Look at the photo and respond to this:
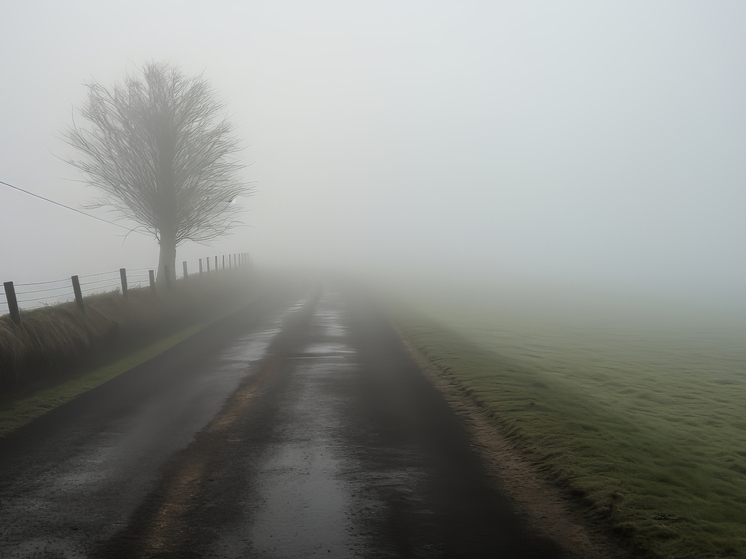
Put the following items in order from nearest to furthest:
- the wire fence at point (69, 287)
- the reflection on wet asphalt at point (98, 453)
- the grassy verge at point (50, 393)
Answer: the reflection on wet asphalt at point (98, 453)
the grassy verge at point (50, 393)
the wire fence at point (69, 287)

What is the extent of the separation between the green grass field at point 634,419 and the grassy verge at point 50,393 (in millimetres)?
7026

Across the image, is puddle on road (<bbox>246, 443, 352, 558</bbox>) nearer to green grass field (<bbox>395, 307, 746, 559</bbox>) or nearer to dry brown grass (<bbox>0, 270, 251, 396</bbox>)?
green grass field (<bbox>395, 307, 746, 559</bbox>)

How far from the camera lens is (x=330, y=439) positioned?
7309mm

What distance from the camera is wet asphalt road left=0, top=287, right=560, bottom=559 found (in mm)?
4594

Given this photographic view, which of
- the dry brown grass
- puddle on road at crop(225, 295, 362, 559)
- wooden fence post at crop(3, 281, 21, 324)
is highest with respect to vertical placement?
wooden fence post at crop(3, 281, 21, 324)

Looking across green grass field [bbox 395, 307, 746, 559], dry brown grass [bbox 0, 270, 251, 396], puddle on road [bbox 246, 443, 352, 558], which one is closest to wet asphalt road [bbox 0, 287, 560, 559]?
puddle on road [bbox 246, 443, 352, 558]

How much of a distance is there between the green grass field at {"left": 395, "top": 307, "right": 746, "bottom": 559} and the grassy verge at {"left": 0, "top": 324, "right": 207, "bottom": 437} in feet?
23.1

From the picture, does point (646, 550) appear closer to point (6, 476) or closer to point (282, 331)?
point (6, 476)

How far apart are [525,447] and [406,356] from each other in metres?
6.85

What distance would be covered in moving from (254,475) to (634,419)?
20.9 feet

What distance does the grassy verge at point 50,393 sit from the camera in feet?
28.2

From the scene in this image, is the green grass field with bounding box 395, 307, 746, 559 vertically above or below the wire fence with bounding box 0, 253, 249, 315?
below

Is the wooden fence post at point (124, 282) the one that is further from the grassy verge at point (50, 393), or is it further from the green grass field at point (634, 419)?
the green grass field at point (634, 419)

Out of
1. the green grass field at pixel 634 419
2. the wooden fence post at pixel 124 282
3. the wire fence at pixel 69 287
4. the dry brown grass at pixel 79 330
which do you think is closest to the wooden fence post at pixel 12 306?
the wire fence at pixel 69 287
